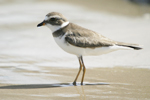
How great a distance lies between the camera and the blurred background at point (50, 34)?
7250mm

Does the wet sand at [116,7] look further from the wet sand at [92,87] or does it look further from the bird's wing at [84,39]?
the bird's wing at [84,39]

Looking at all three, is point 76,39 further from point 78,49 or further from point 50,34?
point 50,34

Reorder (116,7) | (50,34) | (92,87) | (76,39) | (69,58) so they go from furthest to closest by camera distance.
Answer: (116,7)
(50,34)
(69,58)
(76,39)
(92,87)

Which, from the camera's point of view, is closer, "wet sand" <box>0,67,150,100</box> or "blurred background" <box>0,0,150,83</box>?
"wet sand" <box>0,67,150,100</box>

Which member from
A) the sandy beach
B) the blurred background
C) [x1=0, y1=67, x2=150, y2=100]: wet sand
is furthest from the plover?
the blurred background

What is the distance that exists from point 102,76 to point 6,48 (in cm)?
312

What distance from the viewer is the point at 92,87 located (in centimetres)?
571

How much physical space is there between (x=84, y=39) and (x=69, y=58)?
5.99 ft

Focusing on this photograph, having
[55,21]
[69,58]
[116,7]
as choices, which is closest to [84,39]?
[55,21]

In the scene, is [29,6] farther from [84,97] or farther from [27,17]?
[84,97]

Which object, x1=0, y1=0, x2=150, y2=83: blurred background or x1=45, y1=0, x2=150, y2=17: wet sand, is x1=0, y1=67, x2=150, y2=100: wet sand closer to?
x1=0, y1=0, x2=150, y2=83: blurred background

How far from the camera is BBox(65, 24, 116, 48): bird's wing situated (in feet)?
19.2

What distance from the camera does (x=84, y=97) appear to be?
16.9 feet

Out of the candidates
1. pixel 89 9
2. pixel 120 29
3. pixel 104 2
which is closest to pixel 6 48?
pixel 120 29
